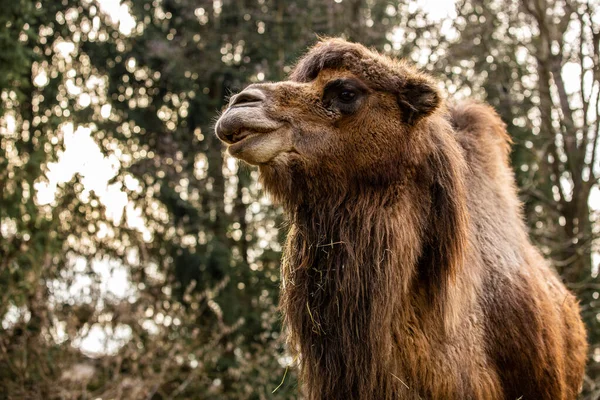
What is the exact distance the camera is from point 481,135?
16.5ft

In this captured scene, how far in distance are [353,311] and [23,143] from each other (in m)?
7.22

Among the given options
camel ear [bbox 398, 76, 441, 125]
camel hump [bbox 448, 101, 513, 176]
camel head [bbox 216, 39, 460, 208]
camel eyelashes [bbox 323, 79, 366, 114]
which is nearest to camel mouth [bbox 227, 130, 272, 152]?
camel head [bbox 216, 39, 460, 208]

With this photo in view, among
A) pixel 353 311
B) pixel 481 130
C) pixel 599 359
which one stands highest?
pixel 481 130

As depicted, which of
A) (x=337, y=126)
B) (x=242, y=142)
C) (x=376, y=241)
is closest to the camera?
(x=242, y=142)

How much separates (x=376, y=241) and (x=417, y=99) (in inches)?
31.0

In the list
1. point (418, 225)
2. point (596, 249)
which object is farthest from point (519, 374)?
point (596, 249)

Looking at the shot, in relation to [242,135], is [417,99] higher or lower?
higher

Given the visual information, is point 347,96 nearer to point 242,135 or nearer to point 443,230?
point 242,135

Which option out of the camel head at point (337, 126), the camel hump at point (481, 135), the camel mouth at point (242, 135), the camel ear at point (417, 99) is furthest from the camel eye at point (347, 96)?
the camel hump at point (481, 135)

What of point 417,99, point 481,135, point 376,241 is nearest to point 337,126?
point 417,99

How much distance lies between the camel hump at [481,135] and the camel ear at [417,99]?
0.97m

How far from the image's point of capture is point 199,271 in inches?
454

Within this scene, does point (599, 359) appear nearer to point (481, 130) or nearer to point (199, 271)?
point (199, 271)

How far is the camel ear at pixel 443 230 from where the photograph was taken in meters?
3.83
